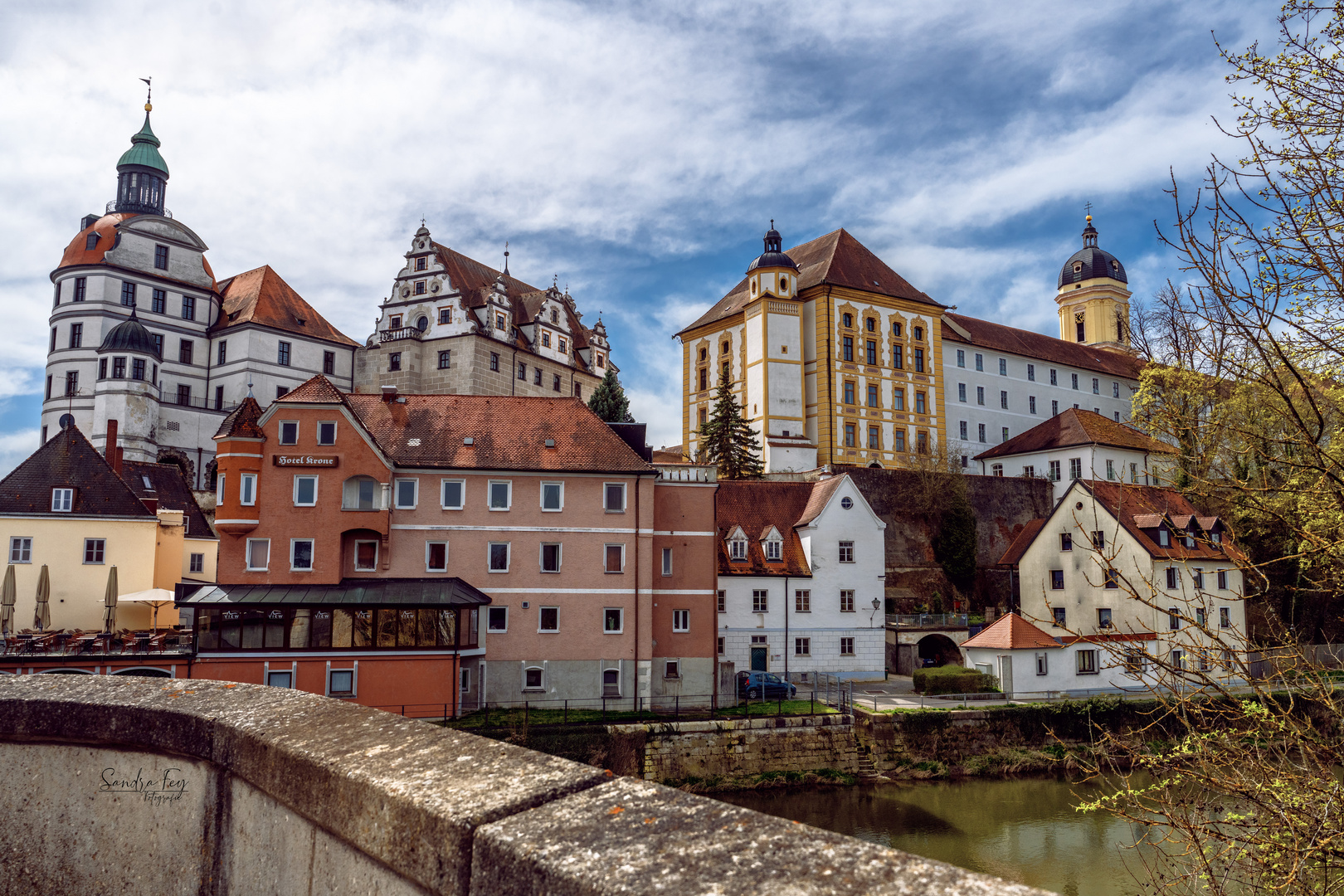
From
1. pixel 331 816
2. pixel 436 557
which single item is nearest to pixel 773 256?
pixel 436 557

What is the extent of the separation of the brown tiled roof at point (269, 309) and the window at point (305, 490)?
3894cm

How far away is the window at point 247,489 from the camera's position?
32156 mm

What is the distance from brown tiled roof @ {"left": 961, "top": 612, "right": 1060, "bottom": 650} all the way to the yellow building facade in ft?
81.4

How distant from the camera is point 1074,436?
2499 inches

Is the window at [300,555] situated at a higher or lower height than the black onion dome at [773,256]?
lower

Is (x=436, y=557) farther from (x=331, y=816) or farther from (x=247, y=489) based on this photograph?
(x=331, y=816)

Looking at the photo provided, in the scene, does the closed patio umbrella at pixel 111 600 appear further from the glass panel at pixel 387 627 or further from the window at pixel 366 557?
the glass panel at pixel 387 627

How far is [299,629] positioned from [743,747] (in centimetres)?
1446

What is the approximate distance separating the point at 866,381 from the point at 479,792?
65.0m

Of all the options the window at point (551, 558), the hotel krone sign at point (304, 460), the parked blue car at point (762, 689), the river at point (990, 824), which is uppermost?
the hotel krone sign at point (304, 460)

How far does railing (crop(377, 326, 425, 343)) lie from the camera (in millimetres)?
67875

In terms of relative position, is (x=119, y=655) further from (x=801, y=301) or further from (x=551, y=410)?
(x=801, y=301)

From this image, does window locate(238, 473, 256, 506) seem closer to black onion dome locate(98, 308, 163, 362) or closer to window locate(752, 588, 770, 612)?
window locate(752, 588, 770, 612)

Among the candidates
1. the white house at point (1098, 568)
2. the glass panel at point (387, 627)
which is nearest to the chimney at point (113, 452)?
the glass panel at point (387, 627)
